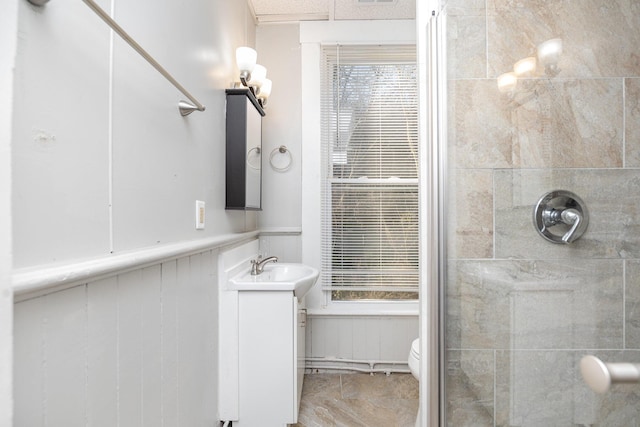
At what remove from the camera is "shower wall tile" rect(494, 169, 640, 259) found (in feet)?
2.38

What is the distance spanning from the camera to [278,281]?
1714mm

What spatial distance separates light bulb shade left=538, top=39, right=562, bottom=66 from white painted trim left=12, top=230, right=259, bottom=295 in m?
1.12

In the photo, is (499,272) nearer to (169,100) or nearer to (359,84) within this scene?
(169,100)

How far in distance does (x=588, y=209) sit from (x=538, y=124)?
238mm

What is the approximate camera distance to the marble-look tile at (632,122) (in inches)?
28.5

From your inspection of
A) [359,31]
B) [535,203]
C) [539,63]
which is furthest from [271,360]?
[359,31]

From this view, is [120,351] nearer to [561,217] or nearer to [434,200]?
[434,200]

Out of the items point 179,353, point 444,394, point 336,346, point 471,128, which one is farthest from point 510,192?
point 336,346

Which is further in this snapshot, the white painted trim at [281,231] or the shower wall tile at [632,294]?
the white painted trim at [281,231]

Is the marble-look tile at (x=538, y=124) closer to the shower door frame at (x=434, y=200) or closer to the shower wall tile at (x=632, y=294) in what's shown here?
the shower door frame at (x=434, y=200)

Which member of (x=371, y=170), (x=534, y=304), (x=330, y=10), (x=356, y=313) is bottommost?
(x=356, y=313)

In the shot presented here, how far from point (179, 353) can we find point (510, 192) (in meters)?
1.15

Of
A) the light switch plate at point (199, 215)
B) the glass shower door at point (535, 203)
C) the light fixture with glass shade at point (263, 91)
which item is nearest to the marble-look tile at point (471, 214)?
the glass shower door at point (535, 203)

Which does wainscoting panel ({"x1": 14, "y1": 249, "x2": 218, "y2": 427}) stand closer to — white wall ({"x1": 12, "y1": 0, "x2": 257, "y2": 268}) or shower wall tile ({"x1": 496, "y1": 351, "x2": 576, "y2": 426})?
white wall ({"x1": 12, "y1": 0, "x2": 257, "y2": 268})
